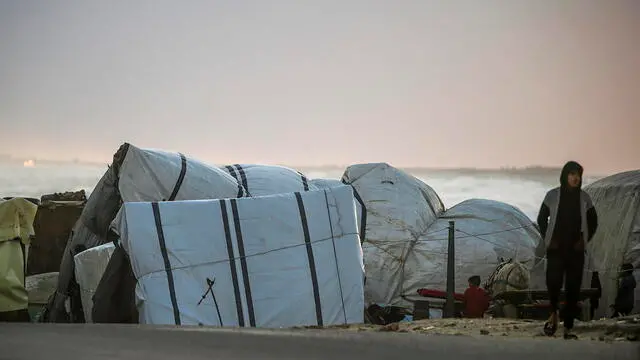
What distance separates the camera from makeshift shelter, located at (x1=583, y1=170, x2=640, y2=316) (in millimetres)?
19797

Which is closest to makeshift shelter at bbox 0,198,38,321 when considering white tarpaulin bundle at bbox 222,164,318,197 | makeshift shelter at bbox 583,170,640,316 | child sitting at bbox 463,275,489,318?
white tarpaulin bundle at bbox 222,164,318,197

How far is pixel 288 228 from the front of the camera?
13227 mm

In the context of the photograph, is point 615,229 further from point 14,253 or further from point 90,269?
point 14,253

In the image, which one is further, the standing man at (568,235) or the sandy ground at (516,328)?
the standing man at (568,235)

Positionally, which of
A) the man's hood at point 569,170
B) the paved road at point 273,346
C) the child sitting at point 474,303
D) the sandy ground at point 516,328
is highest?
the man's hood at point 569,170

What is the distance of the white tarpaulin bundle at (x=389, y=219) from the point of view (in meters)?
24.3

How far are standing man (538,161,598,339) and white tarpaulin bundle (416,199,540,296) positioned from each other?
13705 mm

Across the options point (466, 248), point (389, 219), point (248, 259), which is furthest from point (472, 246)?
point (248, 259)

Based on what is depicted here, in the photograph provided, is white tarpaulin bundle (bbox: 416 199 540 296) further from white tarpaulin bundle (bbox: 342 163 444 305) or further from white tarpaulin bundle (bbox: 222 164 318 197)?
white tarpaulin bundle (bbox: 222 164 318 197)

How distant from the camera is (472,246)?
2491 centimetres

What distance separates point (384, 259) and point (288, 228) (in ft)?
37.7

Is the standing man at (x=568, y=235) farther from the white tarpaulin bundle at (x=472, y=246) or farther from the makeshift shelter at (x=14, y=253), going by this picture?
the white tarpaulin bundle at (x=472, y=246)

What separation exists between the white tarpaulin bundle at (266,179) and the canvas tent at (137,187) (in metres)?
1.02

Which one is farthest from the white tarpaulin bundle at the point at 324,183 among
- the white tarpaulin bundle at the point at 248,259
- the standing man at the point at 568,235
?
the standing man at the point at 568,235
